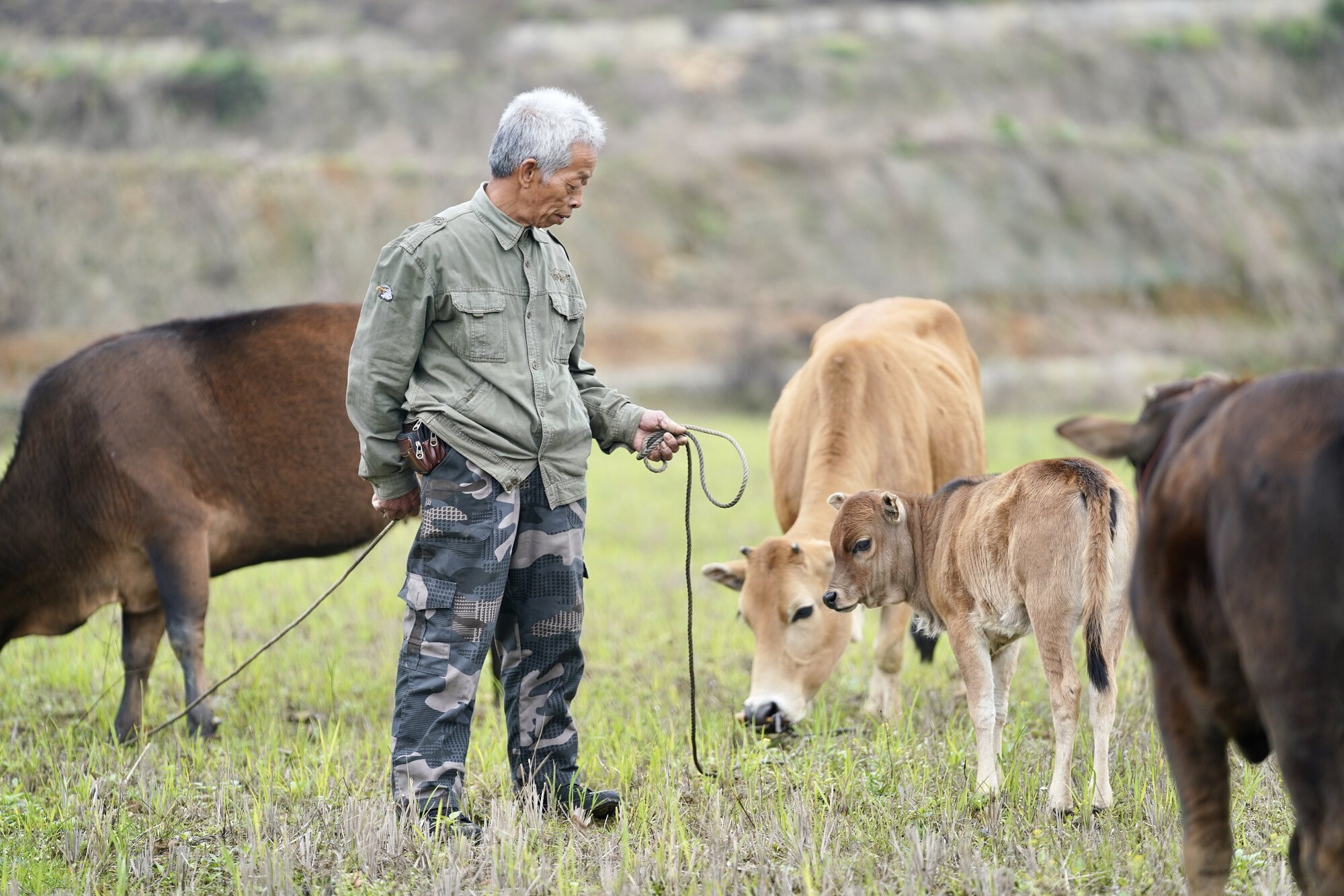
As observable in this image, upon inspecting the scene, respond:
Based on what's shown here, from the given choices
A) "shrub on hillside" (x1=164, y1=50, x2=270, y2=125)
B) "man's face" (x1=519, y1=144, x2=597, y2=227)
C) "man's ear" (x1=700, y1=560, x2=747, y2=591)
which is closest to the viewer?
"man's face" (x1=519, y1=144, x2=597, y2=227)

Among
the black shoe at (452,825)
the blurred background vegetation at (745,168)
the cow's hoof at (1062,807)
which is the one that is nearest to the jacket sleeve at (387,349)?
the black shoe at (452,825)

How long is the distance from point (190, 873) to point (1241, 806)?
351 cm

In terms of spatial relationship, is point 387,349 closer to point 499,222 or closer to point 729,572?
point 499,222

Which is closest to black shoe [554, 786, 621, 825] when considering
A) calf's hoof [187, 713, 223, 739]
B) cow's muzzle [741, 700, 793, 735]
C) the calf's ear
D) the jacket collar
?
cow's muzzle [741, 700, 793, 735]

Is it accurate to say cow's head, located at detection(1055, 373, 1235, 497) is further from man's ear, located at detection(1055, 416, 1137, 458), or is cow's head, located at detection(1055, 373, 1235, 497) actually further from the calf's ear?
the calf's ear

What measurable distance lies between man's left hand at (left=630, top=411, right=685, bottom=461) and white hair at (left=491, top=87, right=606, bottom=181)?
1.00 meters

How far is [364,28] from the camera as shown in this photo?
176 feet

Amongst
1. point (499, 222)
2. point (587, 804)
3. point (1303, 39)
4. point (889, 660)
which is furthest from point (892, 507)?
point (1303, 39)

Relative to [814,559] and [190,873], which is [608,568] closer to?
[814,559]

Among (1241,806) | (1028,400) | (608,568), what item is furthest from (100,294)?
(1241,806)

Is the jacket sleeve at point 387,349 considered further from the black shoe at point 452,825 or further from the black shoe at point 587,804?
the black shoe at point 587,804

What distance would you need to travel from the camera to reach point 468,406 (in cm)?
452

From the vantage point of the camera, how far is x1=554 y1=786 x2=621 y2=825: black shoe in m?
4.72

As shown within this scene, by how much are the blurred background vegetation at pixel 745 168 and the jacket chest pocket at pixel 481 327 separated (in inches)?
853
